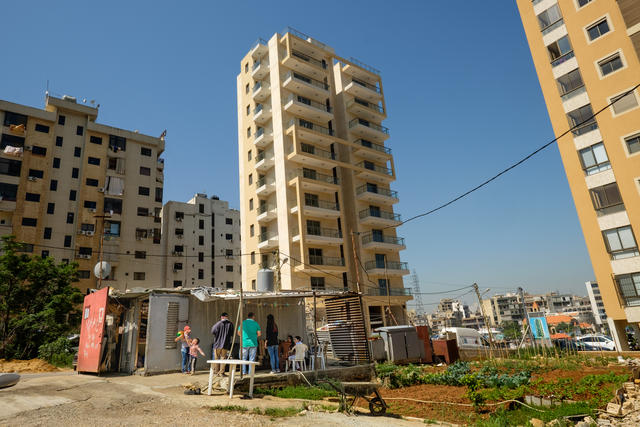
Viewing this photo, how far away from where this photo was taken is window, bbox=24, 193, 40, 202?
1625 inches

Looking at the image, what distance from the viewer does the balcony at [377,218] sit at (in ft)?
141

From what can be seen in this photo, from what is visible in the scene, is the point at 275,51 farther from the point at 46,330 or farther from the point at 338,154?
the point at 46,330

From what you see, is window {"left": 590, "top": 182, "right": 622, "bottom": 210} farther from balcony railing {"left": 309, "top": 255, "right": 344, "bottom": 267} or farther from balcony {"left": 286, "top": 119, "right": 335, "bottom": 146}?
balcony {"left": 286, "top": 119, "right": 335, "bottom": 146}

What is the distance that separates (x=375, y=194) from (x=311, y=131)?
10.4 meters

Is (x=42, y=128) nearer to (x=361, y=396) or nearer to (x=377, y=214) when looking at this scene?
(x=377, y=214)

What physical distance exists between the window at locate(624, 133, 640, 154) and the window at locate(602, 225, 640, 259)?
484 cm

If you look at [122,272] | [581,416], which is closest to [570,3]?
[581,416]

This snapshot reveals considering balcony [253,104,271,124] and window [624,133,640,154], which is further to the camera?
balcony [253,104,271,124]

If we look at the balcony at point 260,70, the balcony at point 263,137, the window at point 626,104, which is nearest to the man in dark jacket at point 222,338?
the window at point 626,104

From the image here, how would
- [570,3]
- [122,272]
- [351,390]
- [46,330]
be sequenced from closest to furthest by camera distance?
[351,390], [46,330], [570,3], [122,272]

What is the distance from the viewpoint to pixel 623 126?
80.0ft

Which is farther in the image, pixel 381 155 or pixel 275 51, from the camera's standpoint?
pixel 381 155

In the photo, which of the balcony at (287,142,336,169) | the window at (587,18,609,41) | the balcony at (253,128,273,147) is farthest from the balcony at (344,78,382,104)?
the window at (587,18,609,41)

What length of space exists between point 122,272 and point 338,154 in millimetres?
29251
